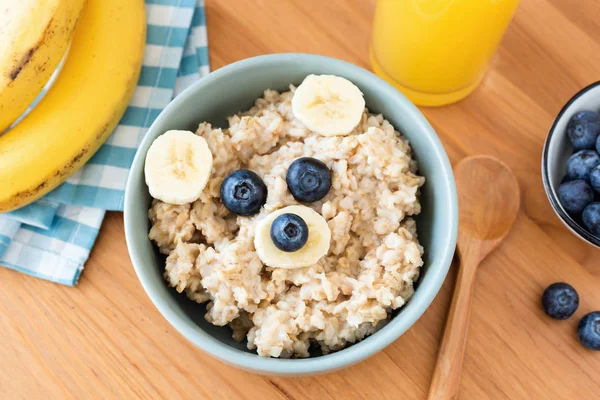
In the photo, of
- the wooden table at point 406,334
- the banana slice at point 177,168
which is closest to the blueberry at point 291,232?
the banana slice at point 177,168

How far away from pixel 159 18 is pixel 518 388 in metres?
1.03

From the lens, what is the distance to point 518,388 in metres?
1.10

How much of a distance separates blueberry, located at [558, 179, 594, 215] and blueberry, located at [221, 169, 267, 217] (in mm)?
583

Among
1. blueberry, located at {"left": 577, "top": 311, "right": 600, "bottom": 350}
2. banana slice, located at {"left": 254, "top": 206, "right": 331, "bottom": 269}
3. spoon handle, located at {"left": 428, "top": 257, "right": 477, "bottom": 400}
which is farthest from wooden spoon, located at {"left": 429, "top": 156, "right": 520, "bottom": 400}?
banana slice, located at {"left": 254, "top": 206, "right": 331, "bottom": 269}

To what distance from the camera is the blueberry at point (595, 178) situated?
1104 millimetres

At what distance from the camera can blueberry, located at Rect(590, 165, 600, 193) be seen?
1104 millimetres

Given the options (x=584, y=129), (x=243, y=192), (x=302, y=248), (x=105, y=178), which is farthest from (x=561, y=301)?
(x=105, y=178)

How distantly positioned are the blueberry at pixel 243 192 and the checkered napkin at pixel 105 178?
1.01 ft

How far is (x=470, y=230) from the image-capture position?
1144 mm

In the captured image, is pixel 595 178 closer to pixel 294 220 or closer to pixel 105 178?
pixel 294 220

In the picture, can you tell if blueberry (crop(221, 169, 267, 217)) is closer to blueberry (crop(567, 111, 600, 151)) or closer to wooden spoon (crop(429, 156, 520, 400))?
wooden spoon (crop(429, 156, 520, 400))

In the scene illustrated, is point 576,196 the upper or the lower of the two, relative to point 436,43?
lower

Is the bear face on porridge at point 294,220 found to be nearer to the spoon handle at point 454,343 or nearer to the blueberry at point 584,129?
the spoon handle at point 454,343

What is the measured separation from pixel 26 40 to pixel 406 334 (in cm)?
83
